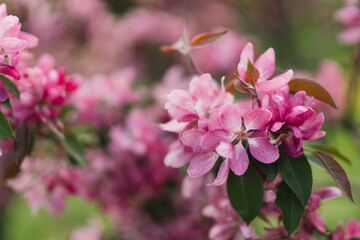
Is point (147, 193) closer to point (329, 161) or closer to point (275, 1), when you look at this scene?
point (329, 161)

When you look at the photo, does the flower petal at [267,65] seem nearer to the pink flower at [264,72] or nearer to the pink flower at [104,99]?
the pink flower at [264,72]

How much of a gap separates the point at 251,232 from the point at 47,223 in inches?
88.0

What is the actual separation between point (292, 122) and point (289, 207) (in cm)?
14

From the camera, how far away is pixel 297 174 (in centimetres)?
77

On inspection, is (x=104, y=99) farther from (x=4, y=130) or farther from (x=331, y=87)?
(x=331, y=87)

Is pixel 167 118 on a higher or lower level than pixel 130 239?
higher

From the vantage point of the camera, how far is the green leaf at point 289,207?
766 mm

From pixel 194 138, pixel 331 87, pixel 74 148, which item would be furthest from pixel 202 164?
pixel 331 87

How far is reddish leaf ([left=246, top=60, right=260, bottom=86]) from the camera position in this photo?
776 millimetres

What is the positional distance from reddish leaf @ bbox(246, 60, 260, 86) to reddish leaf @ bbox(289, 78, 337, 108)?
8 cm

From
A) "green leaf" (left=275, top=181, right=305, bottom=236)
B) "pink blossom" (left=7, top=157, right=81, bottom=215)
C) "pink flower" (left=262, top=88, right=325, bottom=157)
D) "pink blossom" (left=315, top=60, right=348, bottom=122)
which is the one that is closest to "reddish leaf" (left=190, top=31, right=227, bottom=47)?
"pink flower" (left=262, top=88, right=325, bottom=157)

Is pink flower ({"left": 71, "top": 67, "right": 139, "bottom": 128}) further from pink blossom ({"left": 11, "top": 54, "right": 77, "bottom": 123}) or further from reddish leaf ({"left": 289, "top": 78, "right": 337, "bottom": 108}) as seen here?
reddish leaf ({"left": 289, "top": 78, "right": 337, "bottom": 108})

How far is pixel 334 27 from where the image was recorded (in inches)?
97.7

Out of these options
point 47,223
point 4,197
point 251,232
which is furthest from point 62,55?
point 251,232
